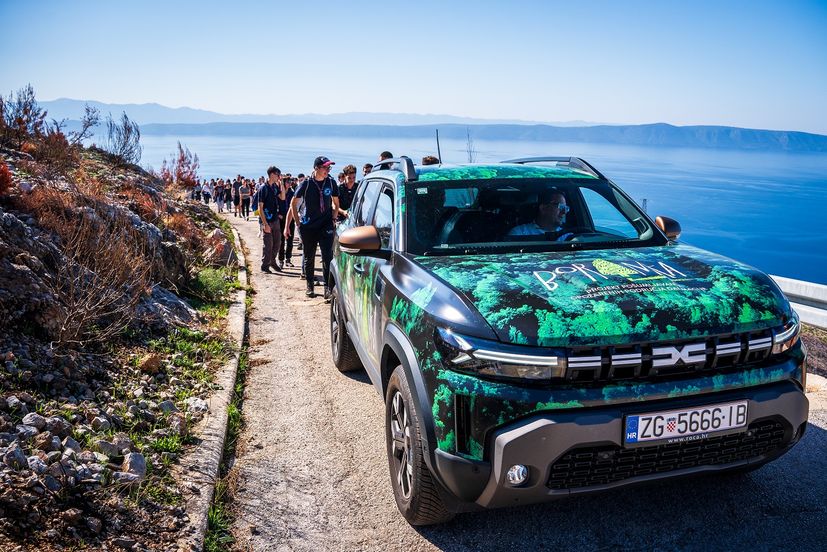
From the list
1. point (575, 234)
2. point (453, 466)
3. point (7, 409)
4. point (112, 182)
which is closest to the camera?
point (453, 466)

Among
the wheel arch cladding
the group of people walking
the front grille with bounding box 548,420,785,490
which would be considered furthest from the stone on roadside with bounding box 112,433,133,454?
the group of people walking

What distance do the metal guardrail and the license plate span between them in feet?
19.4

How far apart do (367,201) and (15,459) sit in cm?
305

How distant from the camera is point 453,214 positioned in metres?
3.90

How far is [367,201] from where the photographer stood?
16.7 feet

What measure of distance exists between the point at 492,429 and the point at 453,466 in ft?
0.82

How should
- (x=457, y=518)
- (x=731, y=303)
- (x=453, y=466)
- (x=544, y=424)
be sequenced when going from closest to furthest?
1. (x=544, y=424)
2. (x=453, y=466)
3. (x=731, y=303)
4. (x=457, y=518)

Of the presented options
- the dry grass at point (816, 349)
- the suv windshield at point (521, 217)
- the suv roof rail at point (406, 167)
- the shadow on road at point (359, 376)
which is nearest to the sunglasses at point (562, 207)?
the suv windshield at point (521, 217)

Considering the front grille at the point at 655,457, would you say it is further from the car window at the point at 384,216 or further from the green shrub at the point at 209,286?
the green shrub at the point at 209,286

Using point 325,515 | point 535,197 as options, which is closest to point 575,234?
point 535,197

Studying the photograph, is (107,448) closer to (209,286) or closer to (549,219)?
(549,219)

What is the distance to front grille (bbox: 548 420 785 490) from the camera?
99.5 inches

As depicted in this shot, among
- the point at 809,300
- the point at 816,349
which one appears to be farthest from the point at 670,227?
the point at 816,349

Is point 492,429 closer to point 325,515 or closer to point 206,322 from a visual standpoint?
point 325,515
